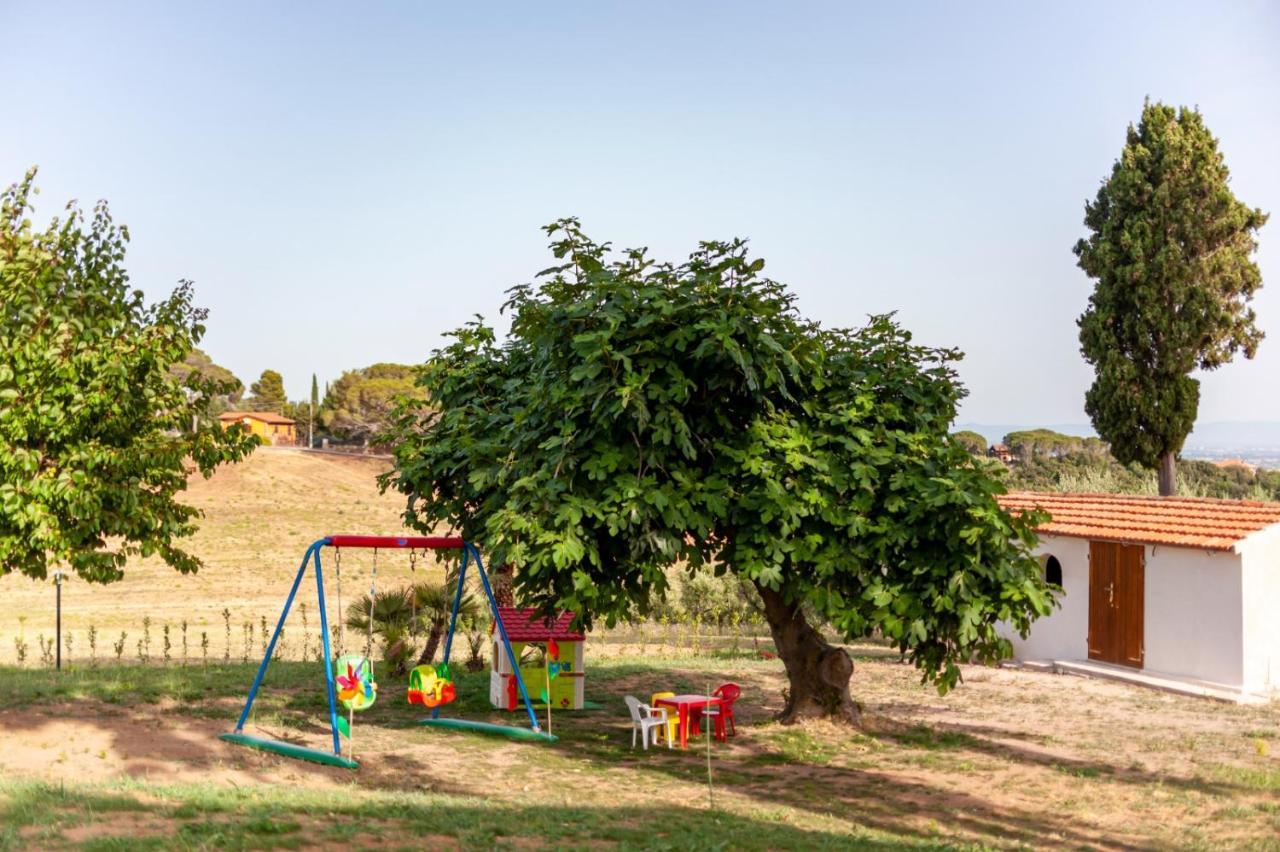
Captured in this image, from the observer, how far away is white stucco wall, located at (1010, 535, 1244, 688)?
18266 millimetres

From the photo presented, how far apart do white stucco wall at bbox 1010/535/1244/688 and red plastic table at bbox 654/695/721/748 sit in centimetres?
719

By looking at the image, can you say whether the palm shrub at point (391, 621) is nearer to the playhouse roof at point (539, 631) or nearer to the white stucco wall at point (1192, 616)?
the playhouse roof at point (539, 631)

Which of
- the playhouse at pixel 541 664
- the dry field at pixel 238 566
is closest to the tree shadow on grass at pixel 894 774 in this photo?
the playhouse at pixel 541 664

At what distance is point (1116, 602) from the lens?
66.8 feet

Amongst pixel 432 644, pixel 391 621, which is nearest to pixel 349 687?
pixel 432 644

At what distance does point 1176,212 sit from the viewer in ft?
100

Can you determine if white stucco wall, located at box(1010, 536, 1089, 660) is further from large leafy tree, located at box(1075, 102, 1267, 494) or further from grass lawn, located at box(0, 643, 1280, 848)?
large leafy tree, located at box(1075, 102, 1267, 494)

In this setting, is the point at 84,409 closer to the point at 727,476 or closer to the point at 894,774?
the point at 727,476

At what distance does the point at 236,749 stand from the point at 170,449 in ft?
11.2

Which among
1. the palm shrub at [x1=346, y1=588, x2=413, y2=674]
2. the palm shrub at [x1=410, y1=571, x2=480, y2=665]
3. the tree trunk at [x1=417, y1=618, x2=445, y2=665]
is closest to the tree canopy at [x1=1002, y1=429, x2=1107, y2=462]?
the palm shrub at [x1=410, y1=571, x2=480, y2=665]

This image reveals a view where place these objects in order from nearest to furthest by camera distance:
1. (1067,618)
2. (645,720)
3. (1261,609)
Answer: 1. (645,720)
2. (1261,609)
3. (1067,618)

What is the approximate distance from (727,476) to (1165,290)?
22.0 meters

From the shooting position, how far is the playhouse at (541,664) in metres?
15.8

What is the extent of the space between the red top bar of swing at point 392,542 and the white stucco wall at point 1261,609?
1241 centimetres
